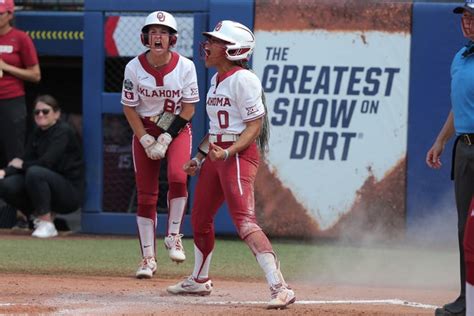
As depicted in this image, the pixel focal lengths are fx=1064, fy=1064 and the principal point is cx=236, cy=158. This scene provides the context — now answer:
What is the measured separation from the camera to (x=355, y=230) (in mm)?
9930

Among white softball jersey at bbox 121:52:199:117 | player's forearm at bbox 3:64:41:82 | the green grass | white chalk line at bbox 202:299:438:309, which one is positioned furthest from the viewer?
player's forearm at bbox 3:64:41:82

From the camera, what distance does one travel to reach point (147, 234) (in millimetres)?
7812

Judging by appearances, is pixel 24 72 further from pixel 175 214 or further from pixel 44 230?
pixel 175 214

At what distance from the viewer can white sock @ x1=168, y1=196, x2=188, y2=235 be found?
7812 millimetres

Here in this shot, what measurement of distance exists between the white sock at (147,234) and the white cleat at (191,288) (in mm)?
848

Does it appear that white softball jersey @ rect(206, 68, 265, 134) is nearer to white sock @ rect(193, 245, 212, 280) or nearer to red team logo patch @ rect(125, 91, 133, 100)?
white sock @ rect(193, 245, 212, 280)

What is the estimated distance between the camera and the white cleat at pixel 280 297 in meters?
6.29

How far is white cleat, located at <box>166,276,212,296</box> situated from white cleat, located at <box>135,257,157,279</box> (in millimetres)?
737

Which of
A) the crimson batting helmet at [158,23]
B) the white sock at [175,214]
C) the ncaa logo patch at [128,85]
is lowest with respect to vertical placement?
the white sock at [175,214]

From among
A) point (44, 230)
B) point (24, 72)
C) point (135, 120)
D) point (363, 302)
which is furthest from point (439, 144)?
point (24, 72)

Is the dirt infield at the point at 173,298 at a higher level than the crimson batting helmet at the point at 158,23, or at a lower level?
lower

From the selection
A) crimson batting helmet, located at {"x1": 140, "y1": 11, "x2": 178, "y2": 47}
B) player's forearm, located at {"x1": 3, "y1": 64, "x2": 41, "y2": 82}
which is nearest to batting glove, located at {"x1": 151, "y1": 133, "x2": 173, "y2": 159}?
Answer: crimson batting helmet, located at {"x1": 140, "y1": 11, "x2": 178, "y2": 47}

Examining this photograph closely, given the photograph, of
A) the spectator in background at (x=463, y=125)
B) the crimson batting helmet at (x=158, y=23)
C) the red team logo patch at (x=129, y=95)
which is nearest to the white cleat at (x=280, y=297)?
the spectator in background at (x=463, y=125)

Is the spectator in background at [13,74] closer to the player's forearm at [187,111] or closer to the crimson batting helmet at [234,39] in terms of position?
the player's forearm at [187,111]
